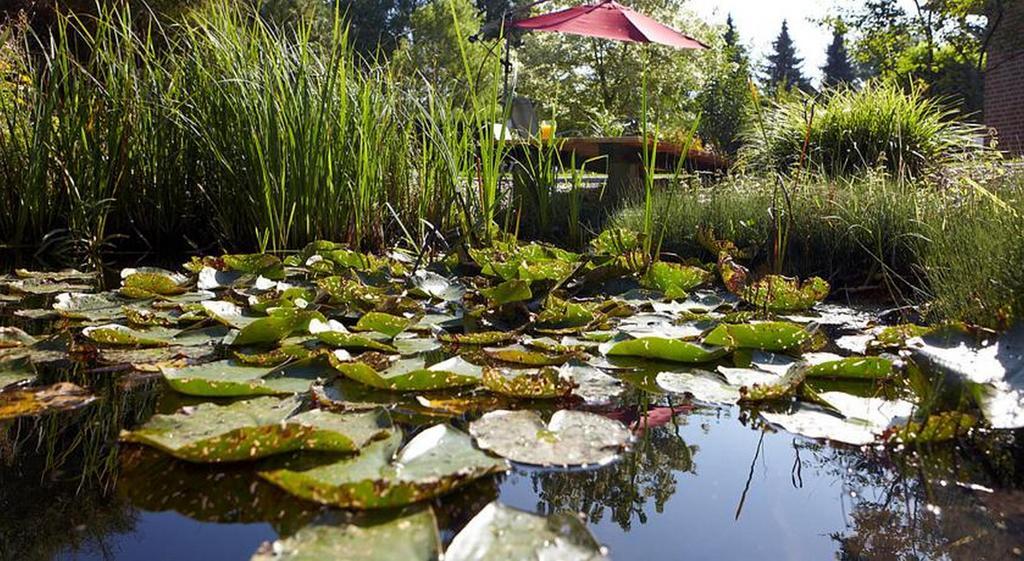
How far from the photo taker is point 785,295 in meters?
2.03

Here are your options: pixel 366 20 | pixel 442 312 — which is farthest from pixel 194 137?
pixel 366 20

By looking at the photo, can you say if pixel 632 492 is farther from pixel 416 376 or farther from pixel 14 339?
pixel 14 339

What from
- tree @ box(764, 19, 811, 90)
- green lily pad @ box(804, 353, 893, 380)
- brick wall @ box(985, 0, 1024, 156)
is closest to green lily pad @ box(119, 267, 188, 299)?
green lily pad @ box(804, 353, 893, 380)

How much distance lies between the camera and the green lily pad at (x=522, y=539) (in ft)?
2.28

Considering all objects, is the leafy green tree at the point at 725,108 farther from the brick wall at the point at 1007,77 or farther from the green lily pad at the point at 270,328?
the green lily pad at the point at 270,328

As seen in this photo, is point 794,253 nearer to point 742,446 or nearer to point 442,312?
point 442,312

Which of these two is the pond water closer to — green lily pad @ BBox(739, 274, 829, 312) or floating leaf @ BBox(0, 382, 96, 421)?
floating leaf @ BBox(0, 382, 96, 421)

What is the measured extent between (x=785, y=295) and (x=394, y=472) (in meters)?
1.48

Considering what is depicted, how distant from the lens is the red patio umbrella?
18.4 ft

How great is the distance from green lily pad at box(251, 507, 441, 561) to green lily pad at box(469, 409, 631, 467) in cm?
23

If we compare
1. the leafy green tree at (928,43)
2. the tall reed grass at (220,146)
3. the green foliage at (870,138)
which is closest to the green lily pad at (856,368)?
the tall reed grass at (220,146)

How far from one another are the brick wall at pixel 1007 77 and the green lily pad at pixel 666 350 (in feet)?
41.6

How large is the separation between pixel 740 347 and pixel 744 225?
1.61m

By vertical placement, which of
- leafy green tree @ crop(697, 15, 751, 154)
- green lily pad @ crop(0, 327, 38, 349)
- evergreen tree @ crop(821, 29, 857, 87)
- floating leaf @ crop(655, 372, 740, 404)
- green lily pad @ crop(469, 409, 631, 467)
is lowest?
floating leaf @ crop(655, 372, 740, 404)
